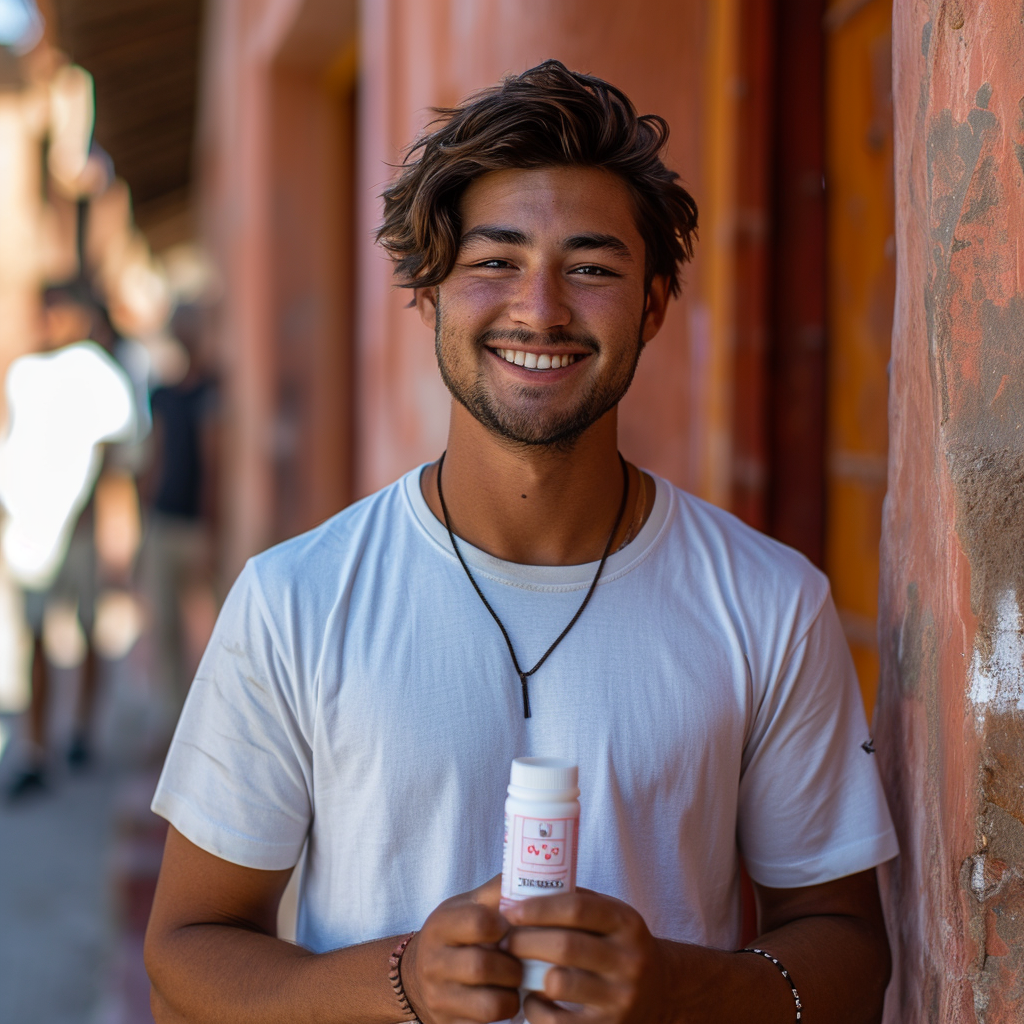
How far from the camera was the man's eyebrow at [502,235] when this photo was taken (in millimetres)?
1563

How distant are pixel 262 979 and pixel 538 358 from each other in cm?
86

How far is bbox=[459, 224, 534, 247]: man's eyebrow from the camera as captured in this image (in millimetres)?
1563

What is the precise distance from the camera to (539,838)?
117 centimetres

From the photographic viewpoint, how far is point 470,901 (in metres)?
1.20

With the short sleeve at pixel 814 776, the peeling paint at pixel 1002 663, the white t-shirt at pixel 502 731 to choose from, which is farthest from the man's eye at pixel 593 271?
the peeling paint at pixel 1002 663

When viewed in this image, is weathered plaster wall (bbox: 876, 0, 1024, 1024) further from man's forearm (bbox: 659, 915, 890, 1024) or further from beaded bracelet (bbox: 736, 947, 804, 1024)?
beaded bracelet (bbox: 736, 947, 804, 1024)

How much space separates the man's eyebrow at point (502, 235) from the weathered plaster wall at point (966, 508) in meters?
0.51

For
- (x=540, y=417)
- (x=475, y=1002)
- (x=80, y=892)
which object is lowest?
(x=80, y=892)

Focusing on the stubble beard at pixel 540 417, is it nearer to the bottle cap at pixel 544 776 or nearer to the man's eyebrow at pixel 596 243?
the man's eyebrow at pixel 596 243

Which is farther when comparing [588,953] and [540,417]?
[540,417]

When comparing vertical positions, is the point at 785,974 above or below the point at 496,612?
below

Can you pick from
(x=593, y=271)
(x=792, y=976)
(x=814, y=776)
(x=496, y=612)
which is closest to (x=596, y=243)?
(x=593, y=271)

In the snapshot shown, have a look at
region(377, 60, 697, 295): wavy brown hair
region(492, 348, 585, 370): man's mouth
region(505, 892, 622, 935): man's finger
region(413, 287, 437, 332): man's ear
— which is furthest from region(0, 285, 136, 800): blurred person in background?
region(505, 892, 622, 935): man's finger

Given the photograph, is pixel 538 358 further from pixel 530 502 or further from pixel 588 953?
pixel 588 953
